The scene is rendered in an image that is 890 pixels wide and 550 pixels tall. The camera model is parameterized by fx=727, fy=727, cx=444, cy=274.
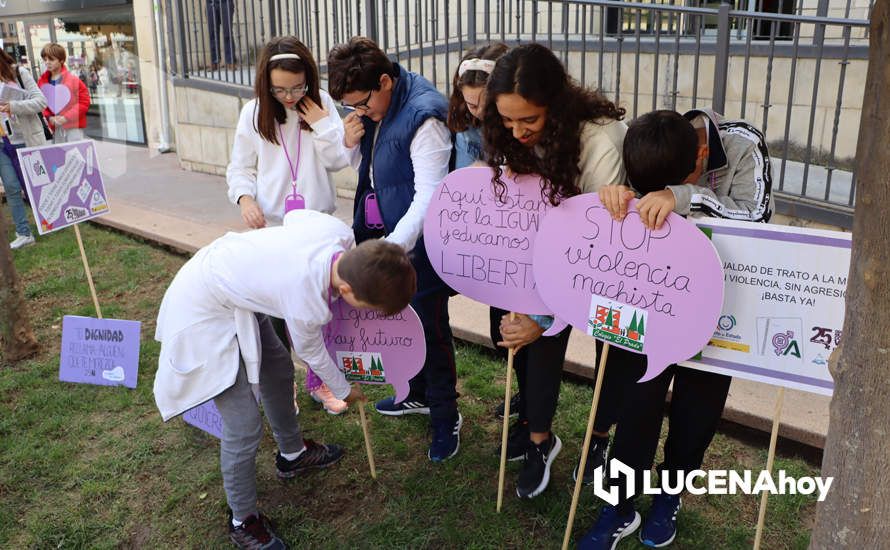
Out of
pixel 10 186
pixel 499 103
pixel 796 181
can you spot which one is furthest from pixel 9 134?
pixel 796 181

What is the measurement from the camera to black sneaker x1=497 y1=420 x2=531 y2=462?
120 inches

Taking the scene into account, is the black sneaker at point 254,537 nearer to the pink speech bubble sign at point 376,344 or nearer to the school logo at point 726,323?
the pink speech bubble sign at point 376,344

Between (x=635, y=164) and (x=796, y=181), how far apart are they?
3565 mm

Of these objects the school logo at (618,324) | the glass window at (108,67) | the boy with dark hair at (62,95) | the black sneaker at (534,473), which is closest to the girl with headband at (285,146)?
the black sneaker at (534,473)

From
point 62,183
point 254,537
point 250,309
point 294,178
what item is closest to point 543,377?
point 250,309

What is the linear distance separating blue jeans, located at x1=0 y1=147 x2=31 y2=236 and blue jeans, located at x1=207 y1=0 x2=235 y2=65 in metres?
3.20

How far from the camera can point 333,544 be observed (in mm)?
2678

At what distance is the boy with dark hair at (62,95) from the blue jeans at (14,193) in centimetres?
85

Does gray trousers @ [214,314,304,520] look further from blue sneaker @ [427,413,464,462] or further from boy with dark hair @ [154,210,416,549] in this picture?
blue sneaker @ [427,413,464,462]

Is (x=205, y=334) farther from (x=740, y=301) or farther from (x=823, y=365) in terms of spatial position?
(x=823, y=365)

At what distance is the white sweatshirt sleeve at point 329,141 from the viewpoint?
3.00m

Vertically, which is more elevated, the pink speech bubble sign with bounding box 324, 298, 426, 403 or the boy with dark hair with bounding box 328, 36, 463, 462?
the boy with dark hair with bounding box 328, 36, 463, 462

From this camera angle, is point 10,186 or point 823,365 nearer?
point 823,365

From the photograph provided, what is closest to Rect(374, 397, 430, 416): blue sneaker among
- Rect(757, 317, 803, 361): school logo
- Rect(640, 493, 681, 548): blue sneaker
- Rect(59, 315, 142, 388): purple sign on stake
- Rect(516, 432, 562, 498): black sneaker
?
Rect(516, 432, 562, 498): black sneaker
